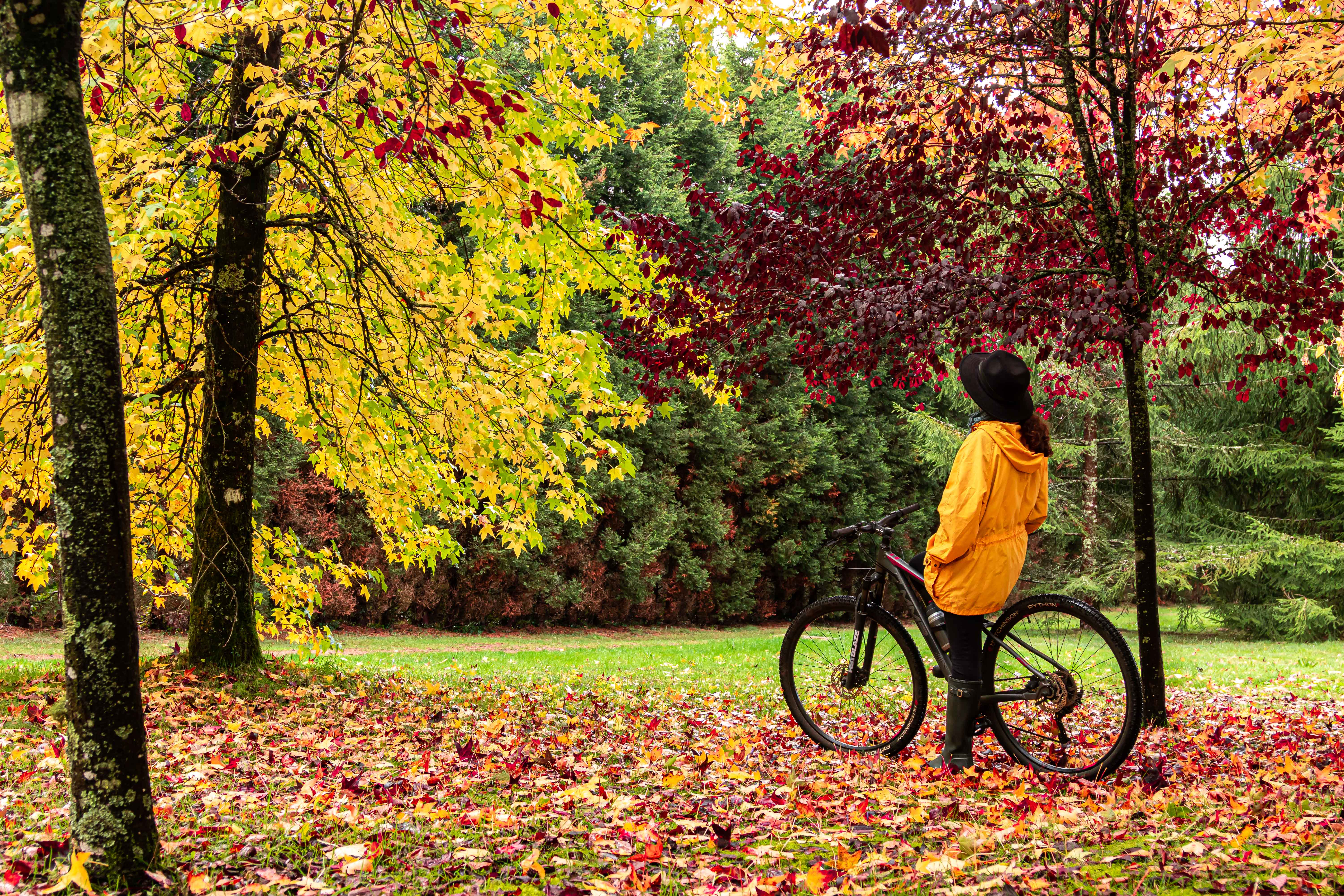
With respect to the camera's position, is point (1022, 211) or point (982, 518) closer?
point (982, 518)

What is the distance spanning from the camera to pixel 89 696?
223 cm

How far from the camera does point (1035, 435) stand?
3.81 metres

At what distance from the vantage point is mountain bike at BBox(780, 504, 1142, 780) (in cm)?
380

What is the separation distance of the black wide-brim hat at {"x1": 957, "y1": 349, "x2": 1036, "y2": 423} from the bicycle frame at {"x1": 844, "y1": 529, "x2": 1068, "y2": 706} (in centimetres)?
85

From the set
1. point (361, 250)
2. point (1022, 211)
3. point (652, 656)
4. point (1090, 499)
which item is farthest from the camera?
point (1090, 499)

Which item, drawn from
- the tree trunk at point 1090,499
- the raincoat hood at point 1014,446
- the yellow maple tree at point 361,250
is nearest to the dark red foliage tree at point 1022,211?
the raincoat hood at point 1014,446

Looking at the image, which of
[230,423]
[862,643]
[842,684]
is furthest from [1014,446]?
[230,423]

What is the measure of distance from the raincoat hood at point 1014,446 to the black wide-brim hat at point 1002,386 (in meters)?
0.03

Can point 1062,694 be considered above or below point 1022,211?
below

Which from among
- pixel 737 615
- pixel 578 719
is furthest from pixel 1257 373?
pixel 578 719

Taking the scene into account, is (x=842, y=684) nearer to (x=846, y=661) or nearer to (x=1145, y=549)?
(x=846, y=661)

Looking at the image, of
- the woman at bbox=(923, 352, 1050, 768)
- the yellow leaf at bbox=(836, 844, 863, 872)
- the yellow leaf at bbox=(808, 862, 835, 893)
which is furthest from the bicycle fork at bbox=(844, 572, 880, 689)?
the yellow leaf at bbox=(808, 862, 835, 893)

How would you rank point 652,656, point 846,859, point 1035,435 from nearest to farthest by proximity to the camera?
point 846,859 → point 1035,435 → point 652,656

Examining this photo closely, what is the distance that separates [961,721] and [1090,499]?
656 inches
